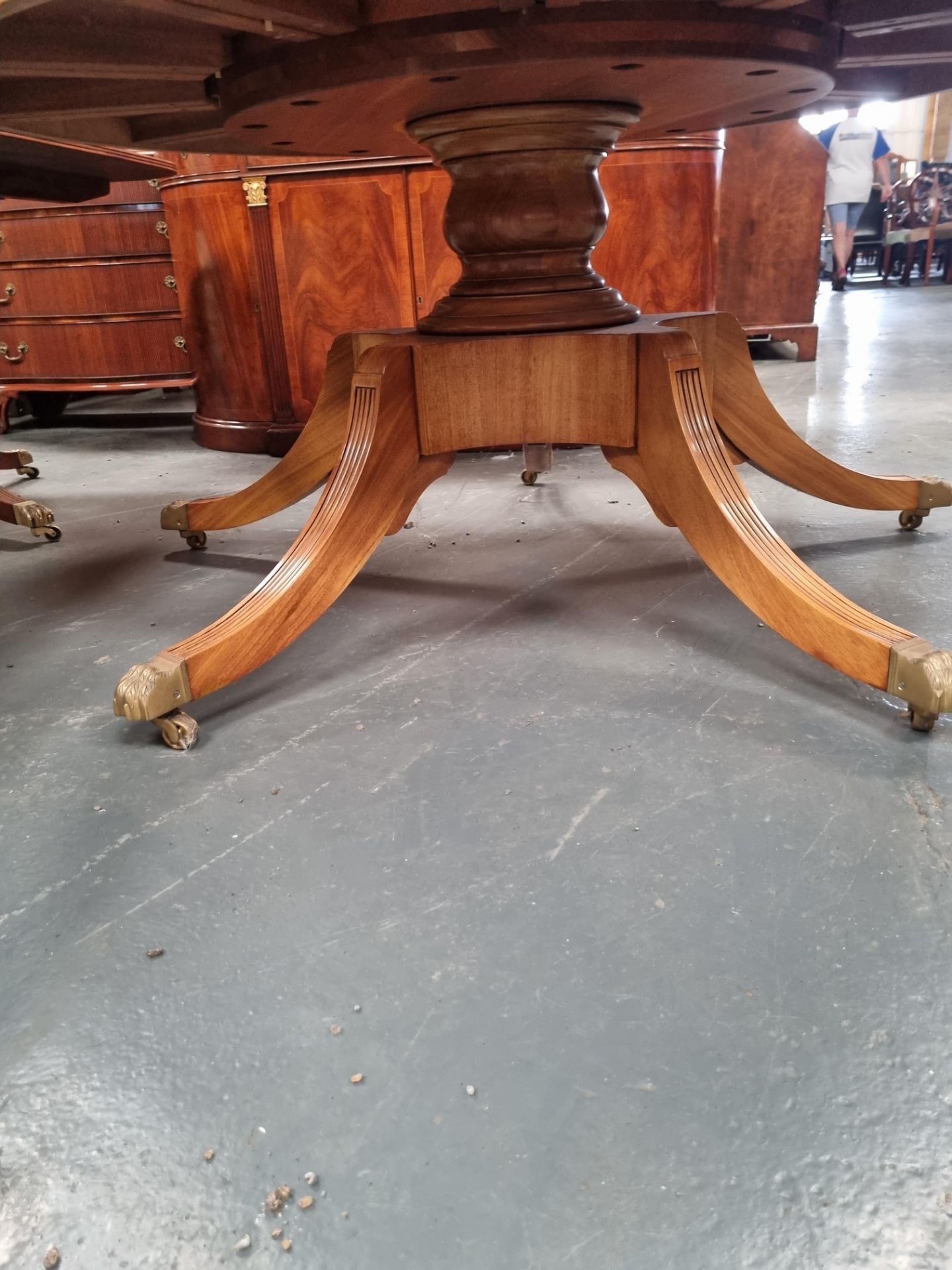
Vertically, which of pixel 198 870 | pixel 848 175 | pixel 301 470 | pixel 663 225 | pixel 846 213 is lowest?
pixel 198 870

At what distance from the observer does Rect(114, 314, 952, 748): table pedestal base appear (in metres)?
0.81

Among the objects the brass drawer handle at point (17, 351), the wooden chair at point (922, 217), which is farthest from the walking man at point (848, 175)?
the brass drawer handle at point (17, 351)

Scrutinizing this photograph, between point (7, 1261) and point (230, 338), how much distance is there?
1907 millimetres

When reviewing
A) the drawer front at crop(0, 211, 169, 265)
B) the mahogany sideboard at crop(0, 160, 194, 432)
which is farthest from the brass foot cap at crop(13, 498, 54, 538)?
the drawer front at crop(0, 211, 169, 265)

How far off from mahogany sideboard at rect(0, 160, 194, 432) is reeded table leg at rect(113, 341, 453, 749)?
1.55 metres

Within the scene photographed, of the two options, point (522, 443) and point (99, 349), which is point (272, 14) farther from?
point (99, 349)

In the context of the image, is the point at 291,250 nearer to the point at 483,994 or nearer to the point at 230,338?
the point at 230,338

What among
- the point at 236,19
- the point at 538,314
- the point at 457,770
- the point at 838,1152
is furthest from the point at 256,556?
the point at 838,1152

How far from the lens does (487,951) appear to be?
1.85 feet

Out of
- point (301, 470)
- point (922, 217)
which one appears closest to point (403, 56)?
point (301, 470)

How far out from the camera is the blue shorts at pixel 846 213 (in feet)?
18.4

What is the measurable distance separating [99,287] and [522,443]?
5.83ft

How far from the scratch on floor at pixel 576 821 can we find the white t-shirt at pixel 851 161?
552 centimetres

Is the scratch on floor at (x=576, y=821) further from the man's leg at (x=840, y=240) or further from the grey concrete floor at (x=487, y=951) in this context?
the man's leg at (x=840, y=240)
